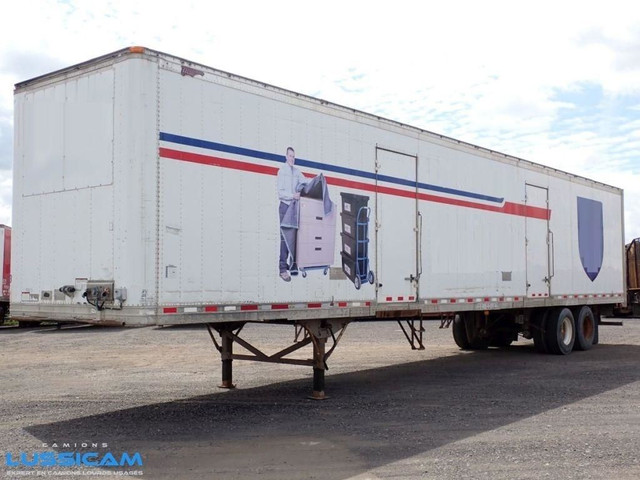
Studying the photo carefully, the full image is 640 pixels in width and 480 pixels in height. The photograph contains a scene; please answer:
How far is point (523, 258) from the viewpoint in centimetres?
1384

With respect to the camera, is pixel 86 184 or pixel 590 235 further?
pixel 590 235

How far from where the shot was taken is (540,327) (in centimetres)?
1523

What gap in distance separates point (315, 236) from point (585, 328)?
32.2 feet

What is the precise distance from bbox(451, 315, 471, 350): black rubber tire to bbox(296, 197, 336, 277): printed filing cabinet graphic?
7439 millimetres

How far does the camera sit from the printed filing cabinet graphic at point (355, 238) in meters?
9.82

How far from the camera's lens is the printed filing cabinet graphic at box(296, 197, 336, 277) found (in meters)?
9.18

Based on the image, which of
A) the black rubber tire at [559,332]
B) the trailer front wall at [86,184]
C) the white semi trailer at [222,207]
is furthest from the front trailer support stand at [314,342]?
the black rubber tire at [559,332]

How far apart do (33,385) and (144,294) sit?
199 inches

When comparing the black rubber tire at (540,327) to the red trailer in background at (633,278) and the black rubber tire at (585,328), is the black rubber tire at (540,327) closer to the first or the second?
the black rubber tire at (585,328)

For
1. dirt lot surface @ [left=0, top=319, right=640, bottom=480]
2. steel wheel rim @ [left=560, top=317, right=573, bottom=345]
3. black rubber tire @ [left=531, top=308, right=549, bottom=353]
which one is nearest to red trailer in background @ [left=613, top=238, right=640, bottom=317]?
dirt lot surface @ [left=0, top=319, right=640, bottom=480]

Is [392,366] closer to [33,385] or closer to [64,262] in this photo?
[33,385]

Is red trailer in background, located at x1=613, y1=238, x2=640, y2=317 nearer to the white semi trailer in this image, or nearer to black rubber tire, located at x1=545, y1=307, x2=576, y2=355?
black rubber tire, located at x1=545, y1=307, x2=576, y2=355

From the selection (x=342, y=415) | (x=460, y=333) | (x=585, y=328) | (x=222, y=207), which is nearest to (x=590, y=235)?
(x=585, y=328)

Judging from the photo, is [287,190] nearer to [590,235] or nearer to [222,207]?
[222,207]
